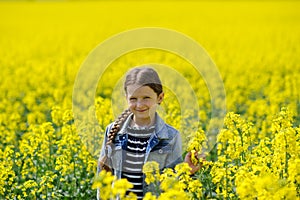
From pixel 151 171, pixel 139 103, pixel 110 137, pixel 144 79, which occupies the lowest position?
pixel 151 171

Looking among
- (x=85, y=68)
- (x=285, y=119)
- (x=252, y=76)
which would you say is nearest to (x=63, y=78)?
(x=85, y=68)

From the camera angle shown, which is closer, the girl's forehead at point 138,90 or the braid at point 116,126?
the girl's forehead at point 138,90

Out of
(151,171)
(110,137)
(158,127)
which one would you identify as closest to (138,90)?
(158,127)

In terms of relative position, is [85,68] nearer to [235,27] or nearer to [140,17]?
[235,27]

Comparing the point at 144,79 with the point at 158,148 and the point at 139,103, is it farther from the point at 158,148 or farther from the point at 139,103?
the point at 158,148

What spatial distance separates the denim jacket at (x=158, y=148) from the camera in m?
4.30

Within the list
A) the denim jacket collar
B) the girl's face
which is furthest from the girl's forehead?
the denim jacket collar

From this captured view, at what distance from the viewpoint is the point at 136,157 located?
434 centimetres

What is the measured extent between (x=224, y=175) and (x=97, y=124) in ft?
6.94

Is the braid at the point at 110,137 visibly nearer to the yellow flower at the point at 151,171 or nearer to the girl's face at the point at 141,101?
the girl's face at the point at 141,101

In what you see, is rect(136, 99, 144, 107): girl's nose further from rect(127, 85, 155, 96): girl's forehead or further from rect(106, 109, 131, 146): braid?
rect(106, 109, 131, 146): braid

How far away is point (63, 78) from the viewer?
1278 cm

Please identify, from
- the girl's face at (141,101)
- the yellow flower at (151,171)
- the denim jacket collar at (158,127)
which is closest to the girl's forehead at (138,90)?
the girl's face at (141,101)

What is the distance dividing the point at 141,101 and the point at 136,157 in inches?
15.2
